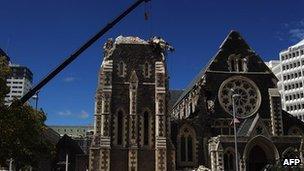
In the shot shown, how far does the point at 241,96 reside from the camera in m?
56.2

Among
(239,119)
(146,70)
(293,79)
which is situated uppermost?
(293,79)

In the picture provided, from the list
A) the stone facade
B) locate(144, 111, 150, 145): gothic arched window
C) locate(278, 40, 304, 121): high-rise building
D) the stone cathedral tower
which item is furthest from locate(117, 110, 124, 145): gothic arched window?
locate(278, 40, 304, 121): high-rise building

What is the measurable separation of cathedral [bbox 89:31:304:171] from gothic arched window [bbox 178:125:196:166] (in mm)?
113

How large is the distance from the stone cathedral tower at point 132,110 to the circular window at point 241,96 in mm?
7427

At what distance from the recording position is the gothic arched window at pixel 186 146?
176ft

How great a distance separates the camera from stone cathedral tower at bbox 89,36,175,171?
50.4 metres

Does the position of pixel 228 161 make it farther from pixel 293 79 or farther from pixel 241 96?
pixel 293 79

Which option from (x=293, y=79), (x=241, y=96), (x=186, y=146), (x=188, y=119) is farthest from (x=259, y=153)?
(x=293, y=79)

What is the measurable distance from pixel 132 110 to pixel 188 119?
23.5 feet

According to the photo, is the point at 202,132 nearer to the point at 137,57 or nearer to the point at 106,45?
the point at 137,57

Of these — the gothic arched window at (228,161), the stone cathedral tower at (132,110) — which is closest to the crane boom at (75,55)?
the stone cathedral tower at (132,110)

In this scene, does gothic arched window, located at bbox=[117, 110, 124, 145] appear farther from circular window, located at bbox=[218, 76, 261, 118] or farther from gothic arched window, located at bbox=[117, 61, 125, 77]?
circular window, located at bbox=[218, 76, 261, 118]

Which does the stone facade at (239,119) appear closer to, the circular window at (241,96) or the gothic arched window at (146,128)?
the circular window at (241,96)

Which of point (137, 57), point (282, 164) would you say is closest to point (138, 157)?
point (137, 57)
